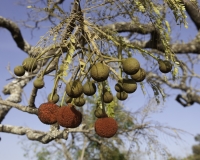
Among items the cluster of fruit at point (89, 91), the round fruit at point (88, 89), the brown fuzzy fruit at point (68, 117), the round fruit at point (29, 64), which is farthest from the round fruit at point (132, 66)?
the round fruit at point (29, 64)

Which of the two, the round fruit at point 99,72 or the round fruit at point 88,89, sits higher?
the round fruit at point 99,72

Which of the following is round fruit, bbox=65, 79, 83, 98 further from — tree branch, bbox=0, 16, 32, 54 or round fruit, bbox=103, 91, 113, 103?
tree branch, bbox=0, 16, 32, 54

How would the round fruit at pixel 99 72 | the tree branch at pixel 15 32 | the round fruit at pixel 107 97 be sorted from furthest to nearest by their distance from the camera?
the tree branch at pixel 15 32 < the round fruit at pixel 107 97 < the round fruit at pixel 99 72

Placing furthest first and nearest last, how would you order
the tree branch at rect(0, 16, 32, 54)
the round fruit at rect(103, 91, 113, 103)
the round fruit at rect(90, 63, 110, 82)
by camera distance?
the tree branch at rect(0, 16, 32, 54)
the round fruit at rect(103, 91, 113, 103)
the round fruit at rect(90, 63, 110, 82)

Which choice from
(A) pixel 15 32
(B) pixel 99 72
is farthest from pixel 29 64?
(A) pixel 15 32

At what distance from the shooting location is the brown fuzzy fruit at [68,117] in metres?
1.01

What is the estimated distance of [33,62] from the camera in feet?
3.63

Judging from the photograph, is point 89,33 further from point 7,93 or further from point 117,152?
point 117,152

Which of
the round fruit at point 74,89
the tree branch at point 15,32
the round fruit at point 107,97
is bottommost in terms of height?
the tree branch at point 15,32

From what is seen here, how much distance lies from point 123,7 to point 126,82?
61 centimetres

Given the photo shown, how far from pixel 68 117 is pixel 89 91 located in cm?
11

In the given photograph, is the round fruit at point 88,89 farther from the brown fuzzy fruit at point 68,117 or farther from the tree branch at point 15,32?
the tree branch at point 15,32

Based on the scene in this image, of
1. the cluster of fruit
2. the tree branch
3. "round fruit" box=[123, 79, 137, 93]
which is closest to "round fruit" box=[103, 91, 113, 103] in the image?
the cluster of fruit

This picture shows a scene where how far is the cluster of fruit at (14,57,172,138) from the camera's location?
38.0 inches
